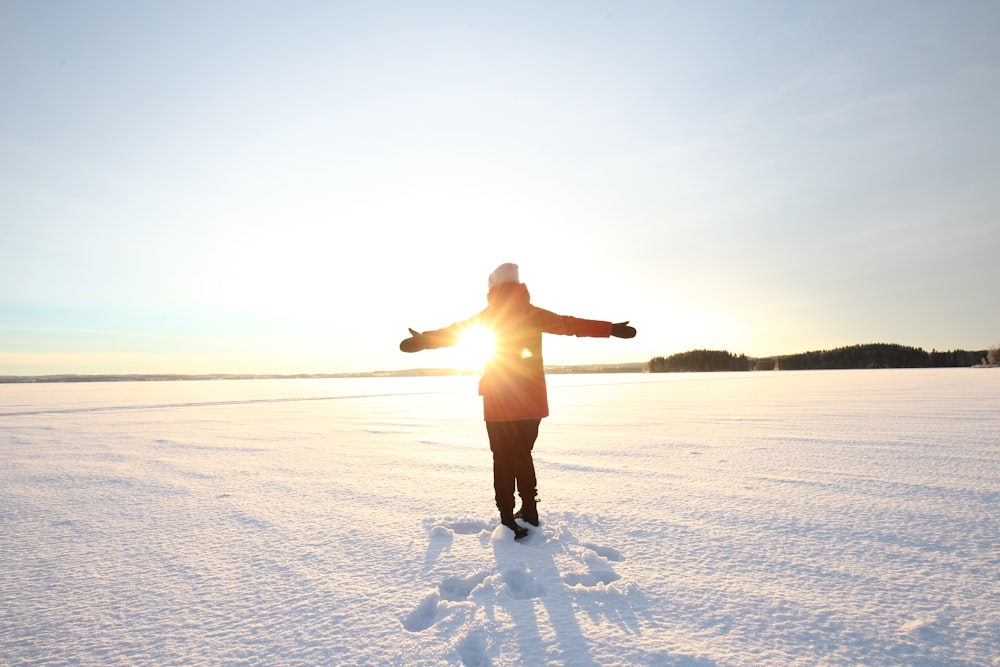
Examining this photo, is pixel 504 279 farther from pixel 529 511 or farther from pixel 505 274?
pixel 529 511

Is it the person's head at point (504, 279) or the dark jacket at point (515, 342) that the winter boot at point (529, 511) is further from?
the person's head at point (504, 279)

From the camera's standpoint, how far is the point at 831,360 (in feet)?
304

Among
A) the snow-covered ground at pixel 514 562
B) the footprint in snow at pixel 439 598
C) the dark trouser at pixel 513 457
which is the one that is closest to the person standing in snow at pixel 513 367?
the dark trouser at pixel 513 457

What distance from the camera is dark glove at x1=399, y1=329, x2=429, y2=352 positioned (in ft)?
10.9

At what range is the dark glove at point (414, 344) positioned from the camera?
3.32 metres

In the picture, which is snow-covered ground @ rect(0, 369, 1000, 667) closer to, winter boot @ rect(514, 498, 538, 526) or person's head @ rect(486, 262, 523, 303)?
winter boot @ rect(514, 498, 538, 526)

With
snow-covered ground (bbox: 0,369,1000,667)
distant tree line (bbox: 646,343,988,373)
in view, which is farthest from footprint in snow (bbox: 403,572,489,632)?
distant tree line (bbox: 646,343,988,373)

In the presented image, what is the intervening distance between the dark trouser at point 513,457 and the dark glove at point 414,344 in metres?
0.76

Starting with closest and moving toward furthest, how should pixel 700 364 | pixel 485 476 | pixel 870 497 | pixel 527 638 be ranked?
pixel 527 638 < pixel 870 497 < pixel 485 476 < pixel 700 364

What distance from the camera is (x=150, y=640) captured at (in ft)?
5.88

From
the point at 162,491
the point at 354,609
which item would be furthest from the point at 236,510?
the point at 354,609

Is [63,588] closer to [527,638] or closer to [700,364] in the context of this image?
[527,638]

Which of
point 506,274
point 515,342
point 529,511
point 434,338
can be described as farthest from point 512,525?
point 506,274

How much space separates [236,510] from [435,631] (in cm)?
241
